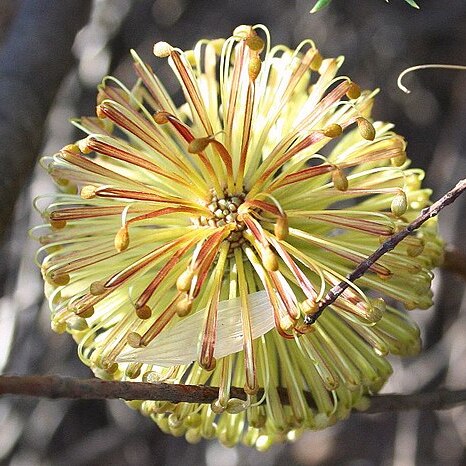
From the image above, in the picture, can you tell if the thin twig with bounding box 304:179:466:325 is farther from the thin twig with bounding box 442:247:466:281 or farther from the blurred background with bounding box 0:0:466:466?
the blurred background with bounding box 0:0:466:466

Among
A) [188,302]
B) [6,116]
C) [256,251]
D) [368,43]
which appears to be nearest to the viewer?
[188,302]

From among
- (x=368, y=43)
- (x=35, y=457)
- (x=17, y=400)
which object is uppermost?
(x=368, y=43)

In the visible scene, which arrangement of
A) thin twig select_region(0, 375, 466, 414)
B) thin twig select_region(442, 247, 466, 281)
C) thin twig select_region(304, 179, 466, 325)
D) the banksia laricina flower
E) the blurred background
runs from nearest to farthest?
1. thin twig select_region(0, 375, 466, 414)
2. thin twig select_region(304, 179, 466, 325)
3. the banksia laricina flower
4. thin twig select_region(442, 247, 466, 281)
5. the blurred background

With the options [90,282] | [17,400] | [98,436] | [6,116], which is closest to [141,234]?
[90,282]

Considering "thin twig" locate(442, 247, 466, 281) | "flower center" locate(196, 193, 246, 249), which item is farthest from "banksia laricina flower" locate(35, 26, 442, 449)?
"thin twig" locate(442, 247, 466, 281)

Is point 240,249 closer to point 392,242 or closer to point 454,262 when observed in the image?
point 392,242

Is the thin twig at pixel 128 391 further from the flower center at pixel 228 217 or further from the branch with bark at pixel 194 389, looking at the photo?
the flower center at pixel 228 217

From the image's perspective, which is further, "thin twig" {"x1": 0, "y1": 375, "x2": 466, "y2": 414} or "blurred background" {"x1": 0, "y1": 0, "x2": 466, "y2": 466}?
"blurred background" {"x1": 0, "y1": 0, "x2": 466, "y2": 466}

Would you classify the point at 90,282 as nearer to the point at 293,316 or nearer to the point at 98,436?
the point at 293,316
